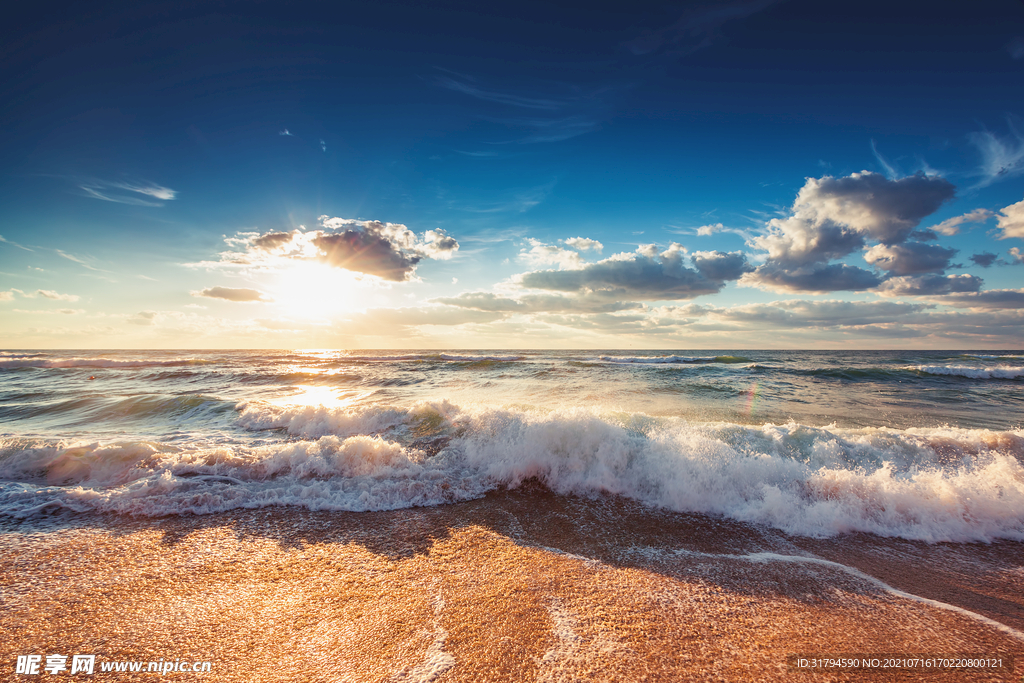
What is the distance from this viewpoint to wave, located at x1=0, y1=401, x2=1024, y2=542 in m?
4.65

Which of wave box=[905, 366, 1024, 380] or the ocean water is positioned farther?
wave box=[905, 366, 1024, 380]

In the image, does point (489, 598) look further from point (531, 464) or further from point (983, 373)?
point (983, 373)

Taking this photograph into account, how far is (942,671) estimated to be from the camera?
255 cm

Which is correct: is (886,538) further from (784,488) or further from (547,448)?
(547,448)

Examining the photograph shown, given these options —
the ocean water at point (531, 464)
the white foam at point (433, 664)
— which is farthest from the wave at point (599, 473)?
the white foam at point (433, 664)

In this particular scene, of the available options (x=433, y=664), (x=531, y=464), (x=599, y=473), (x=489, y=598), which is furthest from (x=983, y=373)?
(x=433, y=664)

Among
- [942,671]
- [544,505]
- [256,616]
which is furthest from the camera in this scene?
[544,505]

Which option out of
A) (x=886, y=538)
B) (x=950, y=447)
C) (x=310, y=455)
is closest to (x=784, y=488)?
(x=886, y=538)

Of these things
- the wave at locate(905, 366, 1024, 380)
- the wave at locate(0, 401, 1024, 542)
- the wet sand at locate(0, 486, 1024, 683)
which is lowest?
the wet sand at locate(0, 486, 1024, 683)

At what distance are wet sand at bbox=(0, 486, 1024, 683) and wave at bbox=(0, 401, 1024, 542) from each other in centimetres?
39

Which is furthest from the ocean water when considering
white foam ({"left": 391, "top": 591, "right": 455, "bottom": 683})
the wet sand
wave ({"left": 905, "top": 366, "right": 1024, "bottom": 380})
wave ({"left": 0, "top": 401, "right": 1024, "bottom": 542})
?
wave ({"left": 905, "top": 366, "right": 1024, "bottom": 380})

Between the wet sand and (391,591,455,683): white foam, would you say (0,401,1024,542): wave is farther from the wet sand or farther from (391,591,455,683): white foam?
(391,591,455,683): white foam

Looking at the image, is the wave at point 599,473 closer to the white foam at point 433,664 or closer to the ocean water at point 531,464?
the ocean water at point 531,464

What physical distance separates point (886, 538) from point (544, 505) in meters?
3.92
